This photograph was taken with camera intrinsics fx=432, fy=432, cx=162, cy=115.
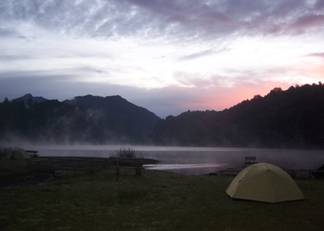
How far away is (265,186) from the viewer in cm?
2377

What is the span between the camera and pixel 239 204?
76.1ft

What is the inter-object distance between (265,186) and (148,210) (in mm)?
6769

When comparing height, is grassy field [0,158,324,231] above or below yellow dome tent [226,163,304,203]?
below

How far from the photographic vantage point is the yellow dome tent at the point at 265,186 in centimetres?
2353

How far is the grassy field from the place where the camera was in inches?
709

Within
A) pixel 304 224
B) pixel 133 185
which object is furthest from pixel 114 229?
pixel 133 185

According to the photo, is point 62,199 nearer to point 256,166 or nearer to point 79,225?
point 79,225

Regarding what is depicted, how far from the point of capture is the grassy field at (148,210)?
59.1 feet

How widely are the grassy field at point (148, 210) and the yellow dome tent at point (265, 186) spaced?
541 millimetres

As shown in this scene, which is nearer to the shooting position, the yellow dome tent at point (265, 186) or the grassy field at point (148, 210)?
the grassy field at point (148, 210)

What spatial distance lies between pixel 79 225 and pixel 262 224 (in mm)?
7663

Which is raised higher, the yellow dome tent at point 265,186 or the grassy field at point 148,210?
the yellow dome tent at point 265,186

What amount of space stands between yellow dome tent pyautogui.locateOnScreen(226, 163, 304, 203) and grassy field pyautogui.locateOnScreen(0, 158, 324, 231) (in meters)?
0.54

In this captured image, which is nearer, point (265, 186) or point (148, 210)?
point (148, 210)
